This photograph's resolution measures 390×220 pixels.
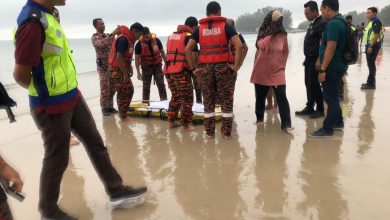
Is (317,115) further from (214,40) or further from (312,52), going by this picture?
(214,40)

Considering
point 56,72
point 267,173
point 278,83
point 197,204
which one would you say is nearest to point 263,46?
point 278,83

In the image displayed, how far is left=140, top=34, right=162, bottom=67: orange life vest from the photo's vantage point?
7.00 m

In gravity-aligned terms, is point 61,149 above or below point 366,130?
above

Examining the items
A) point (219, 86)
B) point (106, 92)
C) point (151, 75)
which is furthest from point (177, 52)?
point (106, 92)

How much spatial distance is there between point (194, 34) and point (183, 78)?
34.0 inches

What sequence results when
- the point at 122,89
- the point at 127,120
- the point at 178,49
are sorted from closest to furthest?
the point at 178,49, the point at 122,89, the point at 127,120

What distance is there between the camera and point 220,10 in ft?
16.2

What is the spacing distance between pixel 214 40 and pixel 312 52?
2.00 meters

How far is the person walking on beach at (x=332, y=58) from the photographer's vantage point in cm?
470

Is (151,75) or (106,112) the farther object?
(151,75)

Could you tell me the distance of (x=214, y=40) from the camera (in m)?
4.87

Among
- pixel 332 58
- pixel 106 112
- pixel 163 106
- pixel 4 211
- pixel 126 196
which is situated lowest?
pixel 126 196

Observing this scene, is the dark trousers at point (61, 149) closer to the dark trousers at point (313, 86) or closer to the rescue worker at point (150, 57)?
the rescue worker at point (150, 57)

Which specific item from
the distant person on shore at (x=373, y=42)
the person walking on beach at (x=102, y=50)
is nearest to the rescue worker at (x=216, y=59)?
the person walking on beach at (x=102, y=50)
